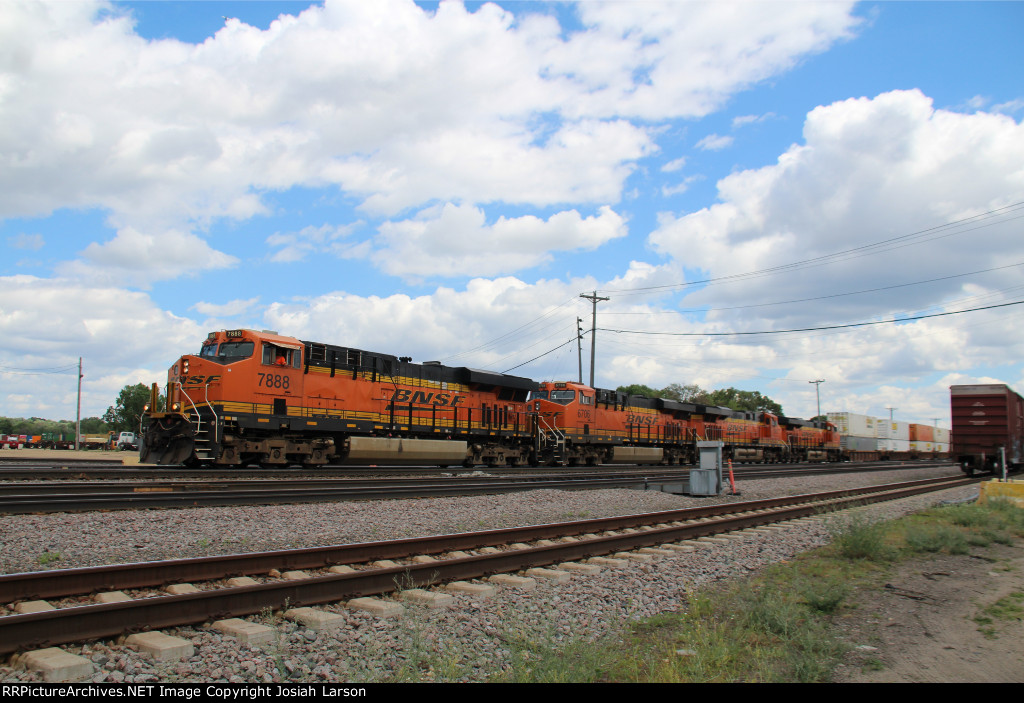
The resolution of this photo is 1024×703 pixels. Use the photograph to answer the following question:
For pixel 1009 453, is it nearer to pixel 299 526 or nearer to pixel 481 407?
pixel 481 407

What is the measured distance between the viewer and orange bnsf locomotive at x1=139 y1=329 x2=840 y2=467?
16.6 metres

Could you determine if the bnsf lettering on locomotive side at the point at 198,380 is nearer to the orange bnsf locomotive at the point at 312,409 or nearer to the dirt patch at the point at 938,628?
the orange bnsf locomotive at the point at 312,409

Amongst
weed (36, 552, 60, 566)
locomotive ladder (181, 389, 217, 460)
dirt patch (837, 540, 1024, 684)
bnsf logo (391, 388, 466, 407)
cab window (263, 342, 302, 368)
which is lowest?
dirt patch (837, 540, 1024, 684)

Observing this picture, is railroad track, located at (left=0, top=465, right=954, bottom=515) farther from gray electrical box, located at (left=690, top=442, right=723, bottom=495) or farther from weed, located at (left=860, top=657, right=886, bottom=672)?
weed, located at (left=860, top=657, right=886, bottom=672)

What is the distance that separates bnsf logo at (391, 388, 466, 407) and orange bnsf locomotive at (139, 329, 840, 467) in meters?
0.04

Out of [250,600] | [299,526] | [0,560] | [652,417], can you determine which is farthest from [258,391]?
[652,417]

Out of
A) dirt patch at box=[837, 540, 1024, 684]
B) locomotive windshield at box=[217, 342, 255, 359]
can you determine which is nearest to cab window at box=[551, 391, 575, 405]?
locomotive windshield at box=[217, 342, 255, 359]

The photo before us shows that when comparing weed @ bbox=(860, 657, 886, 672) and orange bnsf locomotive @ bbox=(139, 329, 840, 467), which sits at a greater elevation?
orange bnsf locomotive @ bbox=(139, 329, 840, 467)

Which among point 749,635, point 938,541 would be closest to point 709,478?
point 938,541

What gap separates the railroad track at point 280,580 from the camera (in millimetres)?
4426

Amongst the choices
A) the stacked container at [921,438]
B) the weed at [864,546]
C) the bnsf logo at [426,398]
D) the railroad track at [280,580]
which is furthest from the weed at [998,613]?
the stacked container at [921,438]

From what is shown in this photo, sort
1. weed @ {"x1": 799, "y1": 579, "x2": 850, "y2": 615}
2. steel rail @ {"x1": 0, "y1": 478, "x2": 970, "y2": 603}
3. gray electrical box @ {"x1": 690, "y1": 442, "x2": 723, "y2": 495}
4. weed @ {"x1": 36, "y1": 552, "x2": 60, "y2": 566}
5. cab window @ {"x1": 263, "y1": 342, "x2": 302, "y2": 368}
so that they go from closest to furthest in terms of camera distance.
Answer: steel rail @ {"x1": 0, "y1": 478, "x2": 970, "y2": 603} → weed @ {"x1": 799, "y1": 579, "x2": 850, "y2": 615} → weed @ {"x1": 36, "y1": 552, "x2": 60, "y2": 566} → gray electrical box @ {"x1": 690, "y1": 442, "x2": 723, "y2": 495} → cab window @ {"x1": 263, "y1": 342, "x2": 302, "y2": 368}
